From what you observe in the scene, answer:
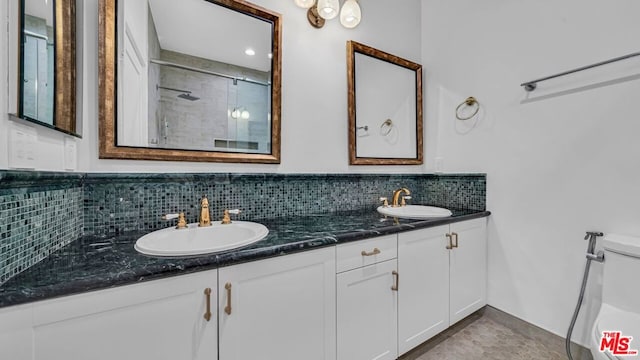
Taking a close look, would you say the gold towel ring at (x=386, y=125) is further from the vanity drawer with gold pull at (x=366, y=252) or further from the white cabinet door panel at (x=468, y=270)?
the vanity drawer with gold pull at (x=366, y=252)

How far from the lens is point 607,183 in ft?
4.38

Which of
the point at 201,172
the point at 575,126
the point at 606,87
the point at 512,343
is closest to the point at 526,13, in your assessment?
the point at 606,87

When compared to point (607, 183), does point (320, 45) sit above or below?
above

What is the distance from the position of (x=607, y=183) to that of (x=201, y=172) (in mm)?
2142

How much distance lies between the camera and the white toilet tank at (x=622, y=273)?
113cm

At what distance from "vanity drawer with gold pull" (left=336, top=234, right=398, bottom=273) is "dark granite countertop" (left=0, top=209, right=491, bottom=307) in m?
0.04

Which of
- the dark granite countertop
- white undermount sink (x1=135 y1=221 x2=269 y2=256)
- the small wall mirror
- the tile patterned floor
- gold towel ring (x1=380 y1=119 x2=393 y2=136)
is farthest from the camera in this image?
gold towel ring (x1=380 y1=119 x2=393 y2=136)

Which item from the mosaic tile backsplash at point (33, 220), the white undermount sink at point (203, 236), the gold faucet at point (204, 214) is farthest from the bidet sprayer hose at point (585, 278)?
the mosaic tile backsplash at point (33, 220)

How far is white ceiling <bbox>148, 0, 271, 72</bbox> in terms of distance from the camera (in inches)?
49.6

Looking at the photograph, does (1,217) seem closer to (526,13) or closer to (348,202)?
(348,202)

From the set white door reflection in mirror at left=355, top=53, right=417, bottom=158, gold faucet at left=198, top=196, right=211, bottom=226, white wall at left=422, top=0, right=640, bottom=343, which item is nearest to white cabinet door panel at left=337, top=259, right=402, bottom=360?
gold faucet at left=198, top=196, right=211, bottom=226

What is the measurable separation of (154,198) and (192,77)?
64 cm

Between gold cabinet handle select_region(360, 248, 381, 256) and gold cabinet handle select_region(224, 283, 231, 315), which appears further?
gold cabinet handle select_region(360, 248, 381, 256)

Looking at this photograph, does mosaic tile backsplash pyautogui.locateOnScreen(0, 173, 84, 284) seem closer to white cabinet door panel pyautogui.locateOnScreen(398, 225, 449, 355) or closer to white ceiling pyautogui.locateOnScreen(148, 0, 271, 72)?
white ceiling pyautogui.locateOnScreen(148, 0, 271, 72)
